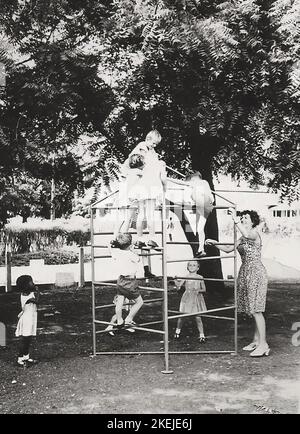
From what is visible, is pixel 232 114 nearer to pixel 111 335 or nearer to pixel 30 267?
pixel 111 335

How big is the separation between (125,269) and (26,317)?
5.33 feet

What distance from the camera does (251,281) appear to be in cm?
639

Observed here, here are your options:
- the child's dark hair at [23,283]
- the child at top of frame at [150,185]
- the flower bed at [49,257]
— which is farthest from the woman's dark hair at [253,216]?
the flower bed at [49,257]

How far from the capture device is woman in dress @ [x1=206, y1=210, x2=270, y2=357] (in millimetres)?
6309

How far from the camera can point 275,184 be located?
9953 millimetres

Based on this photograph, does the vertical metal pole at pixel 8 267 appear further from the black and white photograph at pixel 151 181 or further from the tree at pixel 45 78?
the tree at pixel 45 78

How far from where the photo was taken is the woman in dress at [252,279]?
20.7 ft

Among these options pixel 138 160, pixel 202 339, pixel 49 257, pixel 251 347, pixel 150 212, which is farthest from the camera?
pixel 49 257

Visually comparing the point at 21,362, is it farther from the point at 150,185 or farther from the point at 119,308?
the point at 150,185

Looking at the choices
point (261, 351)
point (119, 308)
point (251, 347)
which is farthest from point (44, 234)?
point (261, 351)

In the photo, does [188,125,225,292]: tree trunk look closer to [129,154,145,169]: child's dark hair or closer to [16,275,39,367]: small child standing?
[129,154,145,169]: child's dark hair

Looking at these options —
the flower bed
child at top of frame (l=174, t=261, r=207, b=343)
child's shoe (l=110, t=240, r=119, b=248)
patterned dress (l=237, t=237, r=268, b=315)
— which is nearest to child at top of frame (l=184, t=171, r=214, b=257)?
patterned dress (l=237, t=237, r=268, b=315)

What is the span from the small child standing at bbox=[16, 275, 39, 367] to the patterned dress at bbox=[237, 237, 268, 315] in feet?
7.25

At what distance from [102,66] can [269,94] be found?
2.64m
